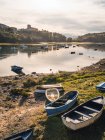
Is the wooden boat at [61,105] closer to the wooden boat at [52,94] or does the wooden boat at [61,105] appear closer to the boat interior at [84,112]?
the boat interior at [84,112]

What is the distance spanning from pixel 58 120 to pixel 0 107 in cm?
964

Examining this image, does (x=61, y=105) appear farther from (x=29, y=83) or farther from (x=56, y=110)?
(x=29, y=83)

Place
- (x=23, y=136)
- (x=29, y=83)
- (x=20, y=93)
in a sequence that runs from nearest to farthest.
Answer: (x=23, y=136) < (x=20, y=93) < (x=29, y=83)

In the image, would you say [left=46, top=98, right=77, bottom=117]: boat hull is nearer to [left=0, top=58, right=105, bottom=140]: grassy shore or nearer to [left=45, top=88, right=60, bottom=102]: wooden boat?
[left=0, top=58, right=105, bottom=140]: grassy shore

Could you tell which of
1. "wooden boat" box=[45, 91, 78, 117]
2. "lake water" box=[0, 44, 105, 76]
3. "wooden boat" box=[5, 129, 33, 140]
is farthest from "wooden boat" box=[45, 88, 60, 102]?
"lake water" box=[0, 44, 105, 76]

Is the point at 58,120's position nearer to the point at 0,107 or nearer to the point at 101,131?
the point at 101,131

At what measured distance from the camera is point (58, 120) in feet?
85.6

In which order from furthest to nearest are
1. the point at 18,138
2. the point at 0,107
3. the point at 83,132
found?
the point at 0,107, the point at 83,132, the point at 18,138

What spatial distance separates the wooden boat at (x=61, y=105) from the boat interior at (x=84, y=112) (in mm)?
1874

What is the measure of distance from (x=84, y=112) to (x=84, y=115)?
101cm

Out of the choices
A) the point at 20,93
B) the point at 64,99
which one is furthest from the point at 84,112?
the point at 20,93

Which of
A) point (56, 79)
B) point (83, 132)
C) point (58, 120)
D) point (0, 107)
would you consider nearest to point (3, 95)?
point (0, 107)

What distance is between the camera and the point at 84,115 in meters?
24.4

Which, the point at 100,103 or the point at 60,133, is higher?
the point at 100,103
